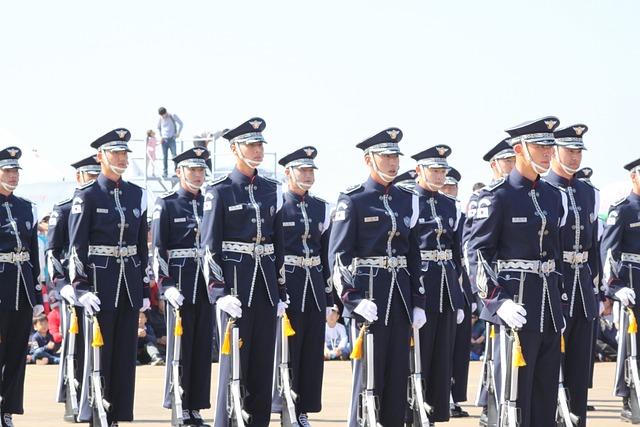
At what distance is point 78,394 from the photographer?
12.2 metres

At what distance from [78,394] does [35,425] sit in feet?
1.55

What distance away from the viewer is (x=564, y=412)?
10.1 m

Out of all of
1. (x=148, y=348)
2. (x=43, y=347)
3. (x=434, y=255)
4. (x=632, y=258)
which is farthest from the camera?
(x=148, y=348)

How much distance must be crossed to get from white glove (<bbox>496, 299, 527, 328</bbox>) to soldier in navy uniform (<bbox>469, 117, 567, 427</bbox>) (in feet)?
0.06

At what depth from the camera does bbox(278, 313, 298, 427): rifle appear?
1146cm

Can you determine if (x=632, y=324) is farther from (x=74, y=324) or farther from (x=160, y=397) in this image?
(x=160, y=397)

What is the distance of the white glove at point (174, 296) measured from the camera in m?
11.8

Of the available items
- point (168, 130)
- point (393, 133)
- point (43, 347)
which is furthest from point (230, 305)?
point (168, 130)

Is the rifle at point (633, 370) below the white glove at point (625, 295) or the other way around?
below

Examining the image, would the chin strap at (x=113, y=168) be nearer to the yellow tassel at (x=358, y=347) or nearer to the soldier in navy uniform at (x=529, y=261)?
the yellow tassel at (x=358, y=347)

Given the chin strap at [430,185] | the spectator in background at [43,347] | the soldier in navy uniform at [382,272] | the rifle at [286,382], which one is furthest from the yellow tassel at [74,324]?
the spectator in background at [43,347]

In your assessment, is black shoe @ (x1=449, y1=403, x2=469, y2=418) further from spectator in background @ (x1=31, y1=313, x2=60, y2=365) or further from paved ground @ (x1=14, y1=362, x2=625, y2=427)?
spectator in background @ (x1=31, y1=313, x2=60, y2=365)

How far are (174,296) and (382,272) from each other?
2735 mm

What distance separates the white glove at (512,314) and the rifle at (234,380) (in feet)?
7.07
